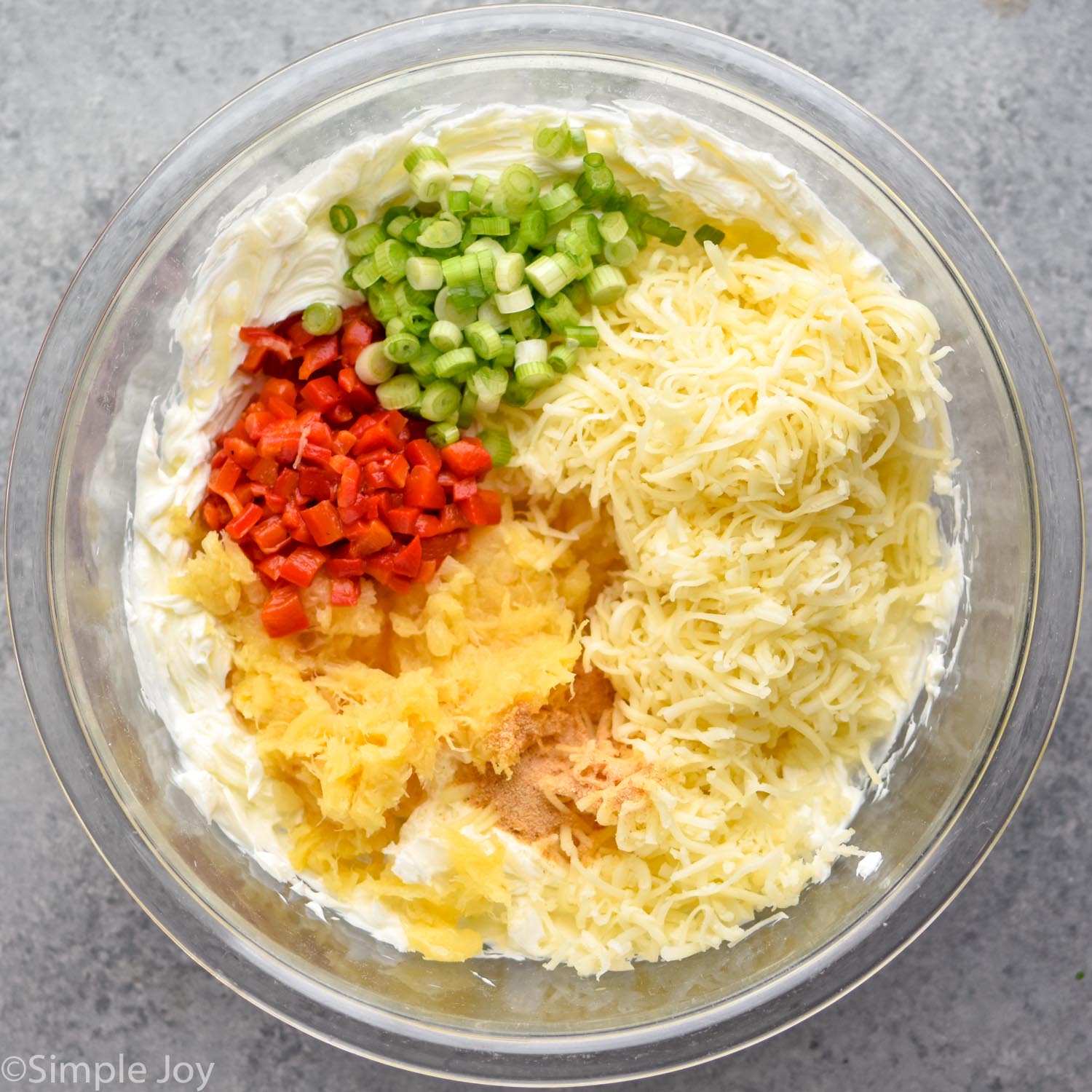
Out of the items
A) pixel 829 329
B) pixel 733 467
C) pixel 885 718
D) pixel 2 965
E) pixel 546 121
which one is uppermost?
pixel 546 121

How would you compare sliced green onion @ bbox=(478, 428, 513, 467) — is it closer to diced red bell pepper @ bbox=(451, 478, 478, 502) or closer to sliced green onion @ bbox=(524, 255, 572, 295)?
diced red bell pepper @ bbox=(451, 478, 478, 502)

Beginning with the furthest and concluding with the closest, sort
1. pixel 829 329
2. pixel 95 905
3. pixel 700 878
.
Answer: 1. pixel 95 905
2. pixel 700 878
3. pixel 829 329

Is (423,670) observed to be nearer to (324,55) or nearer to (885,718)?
(885,718)

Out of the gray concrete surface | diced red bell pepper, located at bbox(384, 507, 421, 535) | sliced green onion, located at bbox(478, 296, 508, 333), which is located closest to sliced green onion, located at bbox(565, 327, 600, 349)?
sliced green onion, located at bbox(478, 296, 508, 333)

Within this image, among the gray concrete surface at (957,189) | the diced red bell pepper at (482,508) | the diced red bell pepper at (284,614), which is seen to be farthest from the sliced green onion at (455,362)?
the gray concrete surface at (957,189)

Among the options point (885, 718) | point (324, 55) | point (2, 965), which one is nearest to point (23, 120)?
point (324, 55)

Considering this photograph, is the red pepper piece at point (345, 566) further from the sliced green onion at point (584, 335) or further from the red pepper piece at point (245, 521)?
the sliced green onion at point (584, 335)

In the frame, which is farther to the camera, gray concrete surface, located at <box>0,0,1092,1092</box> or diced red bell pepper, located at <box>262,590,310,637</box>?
gray concrete surface, located at <box>0,0,1092,1092</box>
